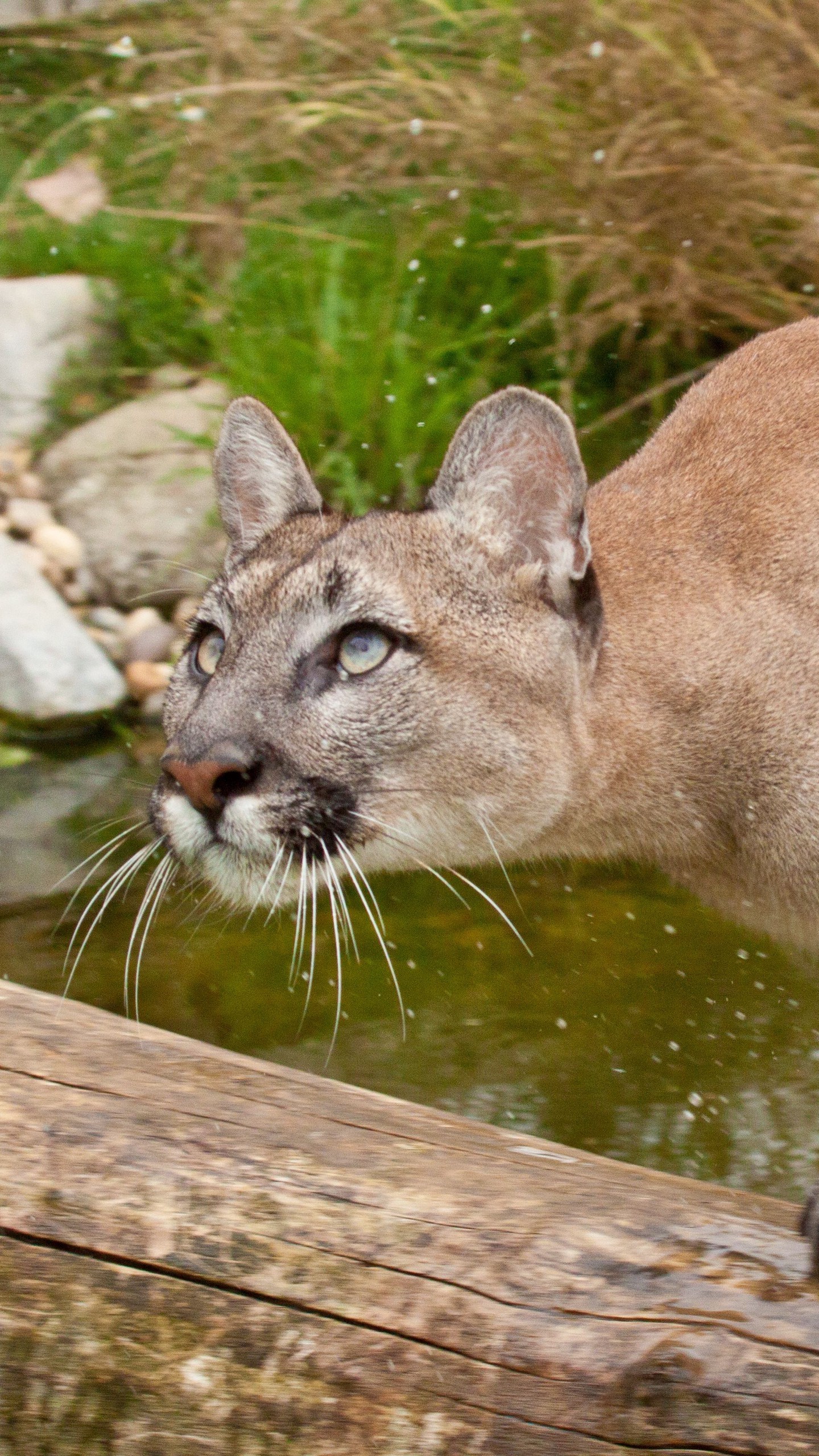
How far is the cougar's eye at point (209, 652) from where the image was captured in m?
4.02

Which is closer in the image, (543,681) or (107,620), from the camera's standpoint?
(543,681)

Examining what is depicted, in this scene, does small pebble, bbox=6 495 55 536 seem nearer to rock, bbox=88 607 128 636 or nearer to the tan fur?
rock, bbox=88 607 128 636

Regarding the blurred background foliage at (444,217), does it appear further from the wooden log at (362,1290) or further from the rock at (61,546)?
the wooden log at (362,1290)

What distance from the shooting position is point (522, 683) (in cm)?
383

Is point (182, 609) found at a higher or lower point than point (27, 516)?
lower

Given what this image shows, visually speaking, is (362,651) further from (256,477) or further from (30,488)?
(30,488)

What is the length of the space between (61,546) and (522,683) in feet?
15.8

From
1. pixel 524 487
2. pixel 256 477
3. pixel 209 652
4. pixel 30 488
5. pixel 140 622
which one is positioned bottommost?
pixel 140 622

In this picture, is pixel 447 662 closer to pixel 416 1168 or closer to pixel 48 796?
pixel 416 1168

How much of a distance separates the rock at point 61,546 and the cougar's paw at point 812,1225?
20.3ft

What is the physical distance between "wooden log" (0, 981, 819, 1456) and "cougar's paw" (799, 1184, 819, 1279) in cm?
2

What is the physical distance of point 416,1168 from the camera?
2.78m

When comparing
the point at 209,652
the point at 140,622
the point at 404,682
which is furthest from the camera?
the point at 140,622

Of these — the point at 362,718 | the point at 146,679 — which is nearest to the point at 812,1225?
the point at 362,718
